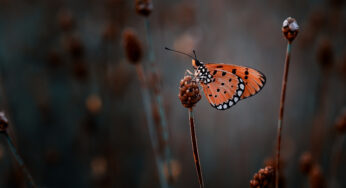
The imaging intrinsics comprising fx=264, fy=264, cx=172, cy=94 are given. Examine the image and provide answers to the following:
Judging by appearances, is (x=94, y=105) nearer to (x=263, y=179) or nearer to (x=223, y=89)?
(x=223, y=89)

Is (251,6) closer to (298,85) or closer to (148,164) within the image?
(298,85)

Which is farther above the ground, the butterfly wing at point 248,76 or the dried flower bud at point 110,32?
the dried flower bud at point 110,32

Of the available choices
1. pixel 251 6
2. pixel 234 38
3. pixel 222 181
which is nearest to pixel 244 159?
pixel 222 181

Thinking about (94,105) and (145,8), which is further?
(94,105)

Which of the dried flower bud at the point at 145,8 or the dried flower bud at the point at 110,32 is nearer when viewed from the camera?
the dried flower bud at the point at 145,8

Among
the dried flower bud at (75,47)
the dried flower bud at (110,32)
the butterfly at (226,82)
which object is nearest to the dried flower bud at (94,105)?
the dried flower bud at (75,47)

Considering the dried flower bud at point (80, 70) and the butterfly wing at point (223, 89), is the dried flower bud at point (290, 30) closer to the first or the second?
the butterfly wing at point (223, 89)

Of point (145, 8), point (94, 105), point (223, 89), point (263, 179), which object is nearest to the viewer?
point (263, 179)

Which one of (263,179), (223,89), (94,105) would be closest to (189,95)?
(263,179)
